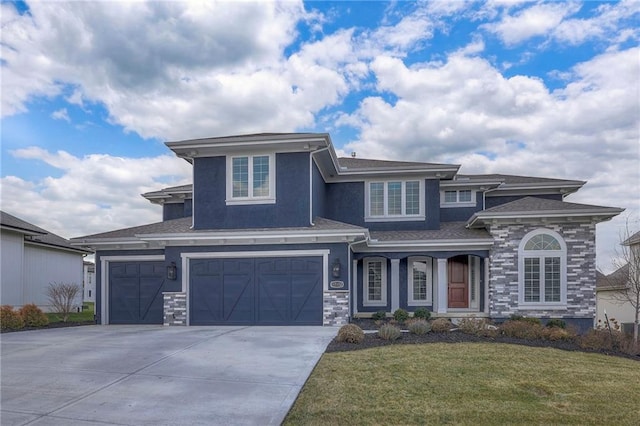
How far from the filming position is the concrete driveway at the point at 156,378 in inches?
209

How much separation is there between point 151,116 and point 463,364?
14402 mm

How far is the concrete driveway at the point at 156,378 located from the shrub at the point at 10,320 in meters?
2.86

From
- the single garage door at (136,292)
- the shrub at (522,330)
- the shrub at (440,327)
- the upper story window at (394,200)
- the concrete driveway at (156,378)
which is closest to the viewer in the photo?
the concrete driveway at (156,378)

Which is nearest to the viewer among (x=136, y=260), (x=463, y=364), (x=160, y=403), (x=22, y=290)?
(x=160, y=403)

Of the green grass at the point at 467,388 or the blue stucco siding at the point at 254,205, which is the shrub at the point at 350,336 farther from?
the blue stucco siding at the point at 254,205

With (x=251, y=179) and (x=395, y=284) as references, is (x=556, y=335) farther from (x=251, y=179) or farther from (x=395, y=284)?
(x=251, y=179)

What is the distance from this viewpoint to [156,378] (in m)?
6.85

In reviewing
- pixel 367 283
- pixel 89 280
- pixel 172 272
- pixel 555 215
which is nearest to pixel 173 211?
pixel 172 272

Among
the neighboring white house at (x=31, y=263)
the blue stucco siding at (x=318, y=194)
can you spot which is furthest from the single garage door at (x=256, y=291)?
the neighboring white house at (x=31, y=263)

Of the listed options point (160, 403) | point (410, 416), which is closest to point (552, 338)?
point (410, 416)

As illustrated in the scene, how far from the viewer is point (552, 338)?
33.9 feet

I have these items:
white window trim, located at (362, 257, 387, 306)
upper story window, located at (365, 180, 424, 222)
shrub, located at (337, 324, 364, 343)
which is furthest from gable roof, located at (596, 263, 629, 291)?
shrub, located at (337, 324, 364, 343)

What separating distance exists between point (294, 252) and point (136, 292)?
21.3 feet

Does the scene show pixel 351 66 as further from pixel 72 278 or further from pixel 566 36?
pixel 72 278
